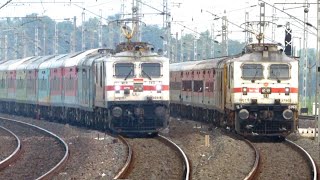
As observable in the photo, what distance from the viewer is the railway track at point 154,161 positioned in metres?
19.1

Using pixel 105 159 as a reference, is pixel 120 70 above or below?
above

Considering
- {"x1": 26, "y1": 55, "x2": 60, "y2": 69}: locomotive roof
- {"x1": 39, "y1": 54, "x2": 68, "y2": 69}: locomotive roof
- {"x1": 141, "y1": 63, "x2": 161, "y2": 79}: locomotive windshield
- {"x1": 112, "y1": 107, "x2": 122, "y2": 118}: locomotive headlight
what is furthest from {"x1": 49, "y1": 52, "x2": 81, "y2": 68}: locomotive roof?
{"x1": 112, "y1": 107, "x2": 122, "y2": 118}: locomotive headlight

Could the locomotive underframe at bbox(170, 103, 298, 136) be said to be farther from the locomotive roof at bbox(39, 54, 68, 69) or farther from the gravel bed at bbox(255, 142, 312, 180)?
the locomotive roof at bbox(39, 54, 68, 69)

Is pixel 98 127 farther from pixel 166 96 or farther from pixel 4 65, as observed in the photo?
pixel 4 65

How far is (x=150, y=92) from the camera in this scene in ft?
99.4

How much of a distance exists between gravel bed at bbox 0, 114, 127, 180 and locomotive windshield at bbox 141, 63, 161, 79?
261cm

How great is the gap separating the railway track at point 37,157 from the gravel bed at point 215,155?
11.3 feet

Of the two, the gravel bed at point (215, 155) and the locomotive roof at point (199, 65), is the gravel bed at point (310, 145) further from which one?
the locomotive roof at point (199, 65)

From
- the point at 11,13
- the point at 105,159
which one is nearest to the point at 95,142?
the point at 105,159

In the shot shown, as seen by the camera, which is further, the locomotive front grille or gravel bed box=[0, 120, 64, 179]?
the locomotive front grille

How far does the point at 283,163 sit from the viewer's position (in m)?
22.0

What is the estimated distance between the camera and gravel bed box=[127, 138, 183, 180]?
19.3 meters

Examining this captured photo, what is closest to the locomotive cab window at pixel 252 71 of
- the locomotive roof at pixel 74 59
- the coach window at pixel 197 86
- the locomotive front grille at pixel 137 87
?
the locomotive front grille at pixel 137 87

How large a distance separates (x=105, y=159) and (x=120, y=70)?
8399 mm
